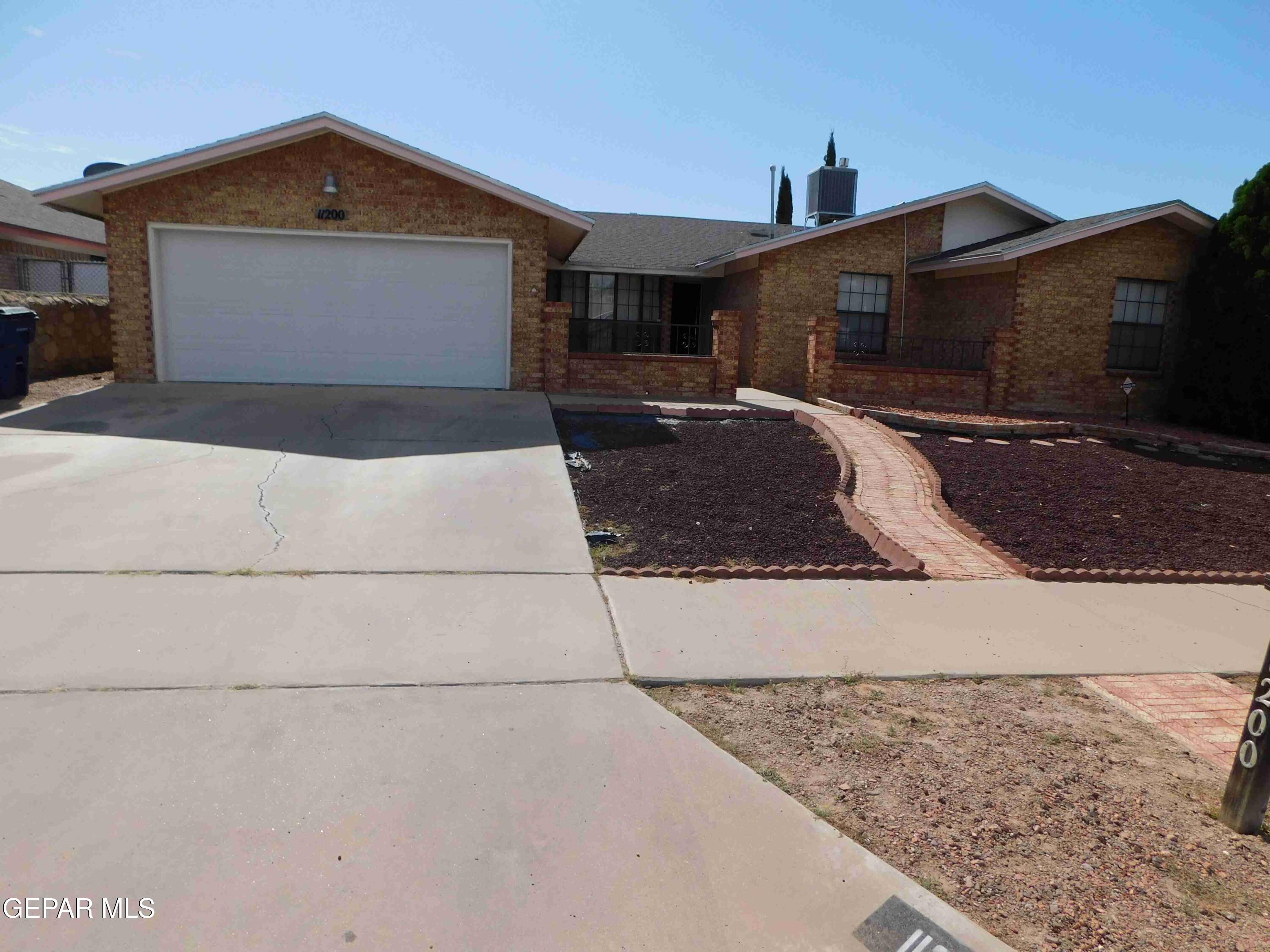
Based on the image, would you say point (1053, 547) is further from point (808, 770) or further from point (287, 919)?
point (287, 919)

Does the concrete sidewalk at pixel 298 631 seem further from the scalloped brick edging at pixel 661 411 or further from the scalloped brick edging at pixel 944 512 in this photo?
the scalloped brick edging at pixel 661 411

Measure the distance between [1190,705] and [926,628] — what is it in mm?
1419

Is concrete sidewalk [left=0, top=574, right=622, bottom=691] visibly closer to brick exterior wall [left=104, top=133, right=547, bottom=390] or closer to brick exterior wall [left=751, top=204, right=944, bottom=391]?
brick exterior wall [left=104, top=133, right=547, bottom=390]

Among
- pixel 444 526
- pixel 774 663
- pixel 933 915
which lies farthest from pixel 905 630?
pixel 444 526

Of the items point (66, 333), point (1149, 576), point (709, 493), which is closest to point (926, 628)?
point (1149, 576)

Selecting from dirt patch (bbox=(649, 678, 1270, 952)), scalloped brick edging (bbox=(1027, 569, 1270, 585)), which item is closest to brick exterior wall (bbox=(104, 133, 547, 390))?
scalloped brick edging (bbox=(1027, 569, 1270, 585))

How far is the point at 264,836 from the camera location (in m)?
3.14

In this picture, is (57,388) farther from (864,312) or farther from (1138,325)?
(1138,325)

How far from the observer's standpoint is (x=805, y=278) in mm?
17625

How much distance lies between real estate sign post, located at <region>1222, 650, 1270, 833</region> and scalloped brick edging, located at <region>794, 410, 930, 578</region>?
3053mm

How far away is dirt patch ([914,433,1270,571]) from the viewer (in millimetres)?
7648

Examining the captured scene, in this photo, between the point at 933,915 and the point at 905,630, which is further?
the point at 905,630

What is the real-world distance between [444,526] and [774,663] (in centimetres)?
335

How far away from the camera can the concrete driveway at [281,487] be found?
6.34 meters
